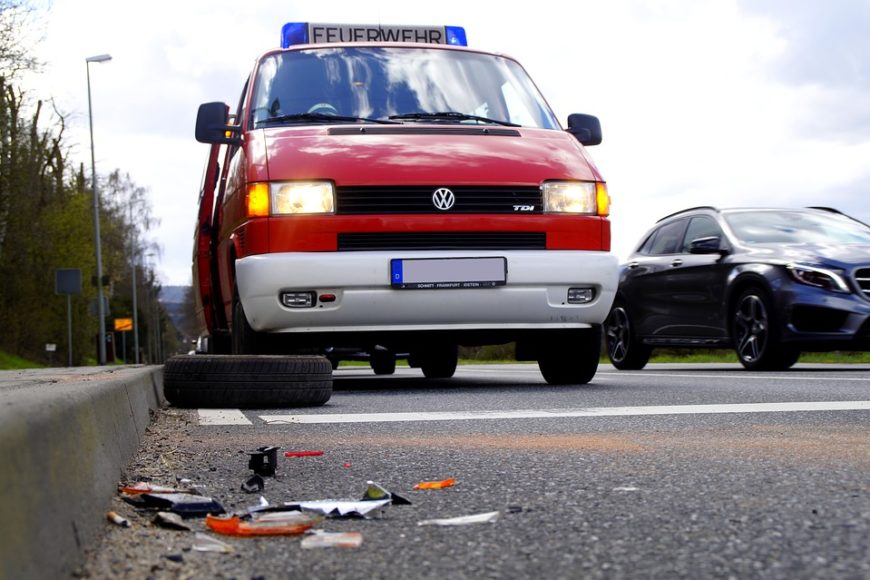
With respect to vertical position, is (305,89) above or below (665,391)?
above

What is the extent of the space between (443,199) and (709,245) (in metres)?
4.51

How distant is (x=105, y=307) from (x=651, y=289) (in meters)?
30.7

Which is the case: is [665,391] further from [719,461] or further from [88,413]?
[88,413]

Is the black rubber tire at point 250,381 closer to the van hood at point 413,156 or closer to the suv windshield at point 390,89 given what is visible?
the van hood at point 413,156

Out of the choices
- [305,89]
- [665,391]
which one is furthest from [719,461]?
[305,89]

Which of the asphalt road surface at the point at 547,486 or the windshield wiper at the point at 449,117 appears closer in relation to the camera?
the asphalt road surface at the point at 547,486

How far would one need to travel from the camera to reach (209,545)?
7.34 feet

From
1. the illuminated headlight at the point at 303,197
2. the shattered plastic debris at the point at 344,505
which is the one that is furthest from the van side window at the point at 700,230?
the shattered plastic debris at the point at 344,505

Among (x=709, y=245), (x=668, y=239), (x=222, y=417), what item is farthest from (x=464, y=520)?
(x=668, y=239)

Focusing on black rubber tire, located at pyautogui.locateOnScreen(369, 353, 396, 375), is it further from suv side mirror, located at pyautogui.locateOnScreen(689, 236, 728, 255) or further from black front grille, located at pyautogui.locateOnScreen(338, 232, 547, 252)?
black front grille, located at pyautogui.locateOnScreen(338, 232, 547, 252)

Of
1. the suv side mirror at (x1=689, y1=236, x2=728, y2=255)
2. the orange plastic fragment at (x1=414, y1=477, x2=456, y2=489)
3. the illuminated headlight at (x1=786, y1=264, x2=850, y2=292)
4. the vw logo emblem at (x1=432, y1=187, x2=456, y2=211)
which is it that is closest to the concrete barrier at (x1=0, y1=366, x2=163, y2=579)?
the orange plastic fragment at (x1=414, y1=477, x2=456, y2=489)

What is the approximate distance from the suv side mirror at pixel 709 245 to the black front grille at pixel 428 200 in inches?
161

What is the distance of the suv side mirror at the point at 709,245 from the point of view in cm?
1060

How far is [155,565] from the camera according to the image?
6.70ft
